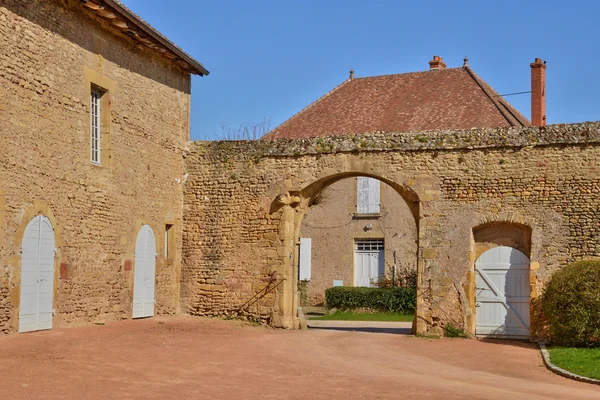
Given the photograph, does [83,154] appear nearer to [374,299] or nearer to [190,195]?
[190,195]

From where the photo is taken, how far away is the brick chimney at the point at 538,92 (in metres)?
24.7

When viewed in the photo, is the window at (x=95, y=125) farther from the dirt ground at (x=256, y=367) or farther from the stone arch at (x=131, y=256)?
the dirt ground at (x=256, y=367)

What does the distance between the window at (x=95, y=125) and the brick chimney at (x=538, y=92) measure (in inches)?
575

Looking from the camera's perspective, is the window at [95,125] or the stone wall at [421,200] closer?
the window at [95,125]

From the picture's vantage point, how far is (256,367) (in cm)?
999

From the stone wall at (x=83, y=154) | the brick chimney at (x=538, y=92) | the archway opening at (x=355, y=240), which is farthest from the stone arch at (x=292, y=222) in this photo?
the brick chimney at (x=538, y=92)

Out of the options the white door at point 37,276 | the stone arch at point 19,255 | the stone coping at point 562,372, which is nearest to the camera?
the stone coping at point 562,372

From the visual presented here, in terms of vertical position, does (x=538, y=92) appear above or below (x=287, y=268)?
above

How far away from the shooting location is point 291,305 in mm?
15828

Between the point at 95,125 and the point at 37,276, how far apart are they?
3003 mm

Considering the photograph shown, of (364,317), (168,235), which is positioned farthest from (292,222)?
(364,317)

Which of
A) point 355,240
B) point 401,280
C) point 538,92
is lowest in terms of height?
point 401,280

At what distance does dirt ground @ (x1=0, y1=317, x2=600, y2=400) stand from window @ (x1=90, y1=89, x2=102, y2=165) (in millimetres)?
2846

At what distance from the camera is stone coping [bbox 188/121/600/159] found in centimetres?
1431
